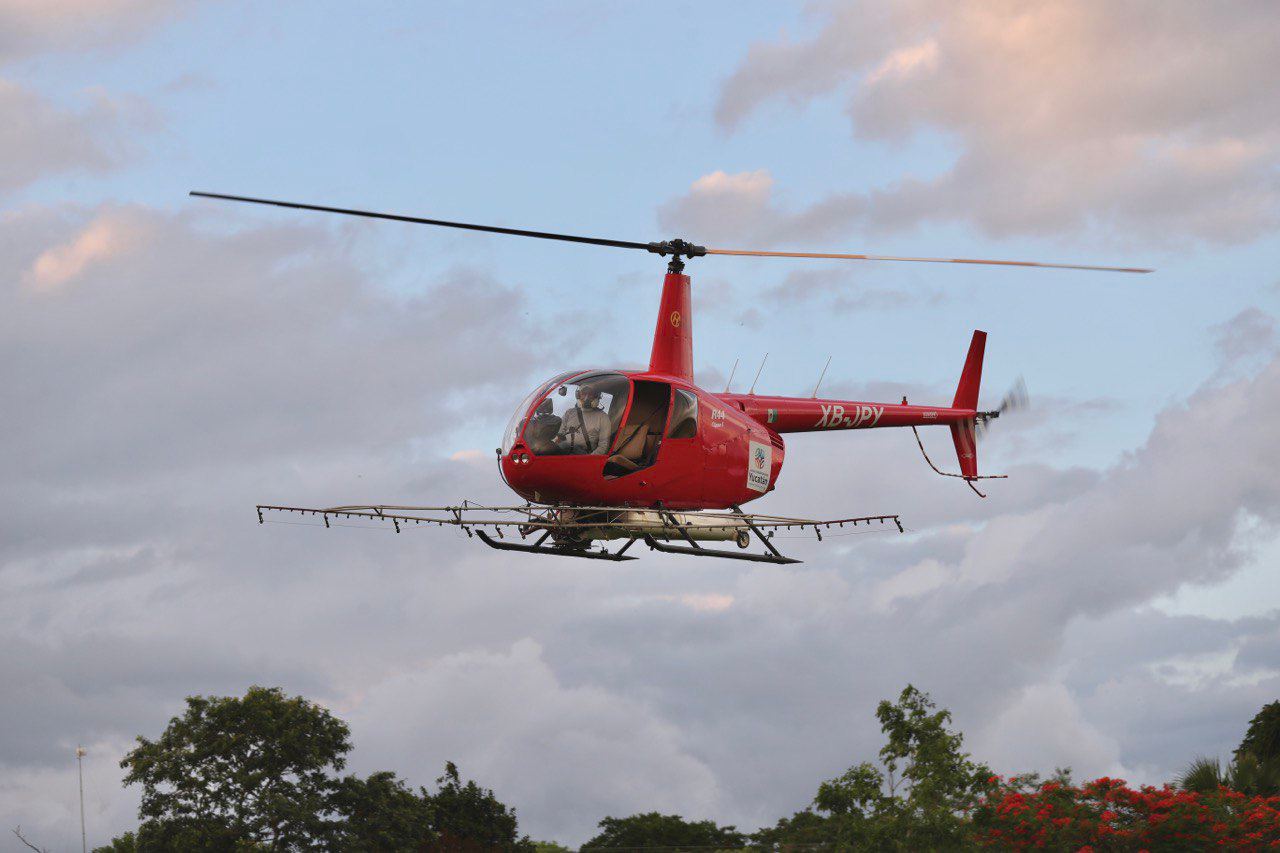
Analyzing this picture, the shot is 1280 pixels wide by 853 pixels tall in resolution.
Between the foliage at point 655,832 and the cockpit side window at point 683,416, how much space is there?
27.9m

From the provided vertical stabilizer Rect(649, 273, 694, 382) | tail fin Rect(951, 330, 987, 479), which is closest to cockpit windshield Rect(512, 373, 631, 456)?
vertical stabilizer Rect(649, 273, 694, 382)

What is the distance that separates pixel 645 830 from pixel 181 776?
1509cm

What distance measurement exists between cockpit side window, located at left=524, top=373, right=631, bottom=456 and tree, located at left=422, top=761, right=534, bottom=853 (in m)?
32.8

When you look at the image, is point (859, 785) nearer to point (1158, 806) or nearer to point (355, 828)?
point (1158, 806)

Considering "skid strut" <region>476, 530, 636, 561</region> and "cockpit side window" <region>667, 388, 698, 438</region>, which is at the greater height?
"cockpit side window" <region>667, 388, 698, 438</region>

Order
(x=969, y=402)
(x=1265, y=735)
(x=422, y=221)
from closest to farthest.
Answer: (x=422, y=221)
(x=969, y=402)
(x=1265, y=735)

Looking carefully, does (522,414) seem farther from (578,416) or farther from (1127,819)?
(1127,819)

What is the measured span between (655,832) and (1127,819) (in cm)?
2651

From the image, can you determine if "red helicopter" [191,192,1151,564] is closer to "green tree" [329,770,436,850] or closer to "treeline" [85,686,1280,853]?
"treeline" [85,686,1280,853]

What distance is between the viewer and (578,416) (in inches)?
867

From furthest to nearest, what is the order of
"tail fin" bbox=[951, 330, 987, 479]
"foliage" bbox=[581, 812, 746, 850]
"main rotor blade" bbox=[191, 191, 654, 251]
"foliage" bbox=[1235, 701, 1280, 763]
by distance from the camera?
"foliage" bbox=[581, 812, 746, 850]
"foliage" bbox=[1235, 701, 1280, 763]
"tail fin" bbox=[951, 330, 987, 479]
"main rotor blade" bbox=[191, 191, 654, 251]

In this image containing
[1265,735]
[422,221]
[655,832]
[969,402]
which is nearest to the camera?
[422,221]

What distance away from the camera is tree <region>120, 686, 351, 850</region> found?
43.8 metres

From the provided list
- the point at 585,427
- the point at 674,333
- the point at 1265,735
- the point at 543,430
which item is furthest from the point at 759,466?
the point at 1265,735
